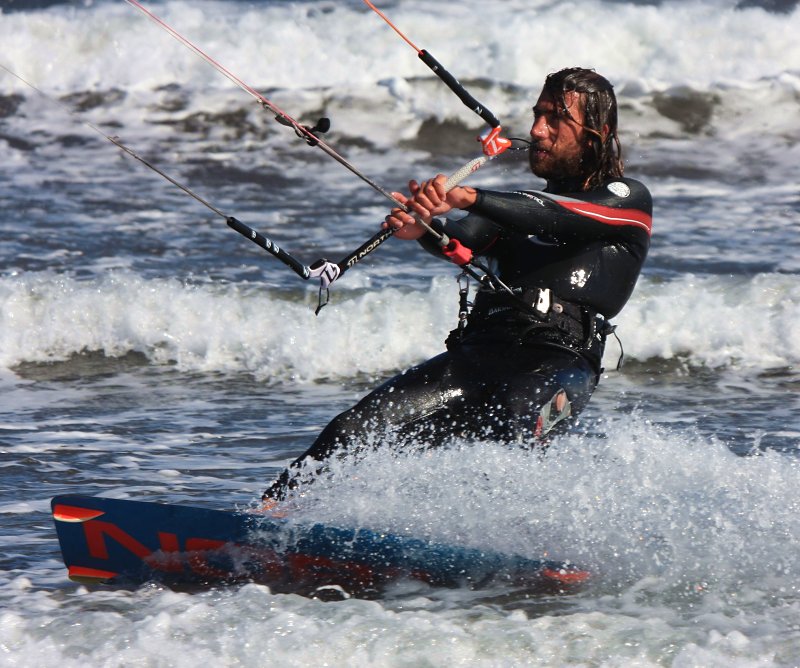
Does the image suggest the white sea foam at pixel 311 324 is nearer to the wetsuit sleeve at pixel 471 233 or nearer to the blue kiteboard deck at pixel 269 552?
the wetsuit sleeve at pixel 471 233

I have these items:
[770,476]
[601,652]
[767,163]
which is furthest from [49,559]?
[767,163]

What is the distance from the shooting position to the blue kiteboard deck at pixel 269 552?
15.3ft

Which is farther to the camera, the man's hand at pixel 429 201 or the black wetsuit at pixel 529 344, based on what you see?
the black wetsuit at pixel 529 344

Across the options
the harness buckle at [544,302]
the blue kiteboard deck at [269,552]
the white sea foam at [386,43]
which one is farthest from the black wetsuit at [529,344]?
the white sea foam at [386,43]

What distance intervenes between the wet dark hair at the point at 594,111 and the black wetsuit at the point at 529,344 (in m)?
0.11

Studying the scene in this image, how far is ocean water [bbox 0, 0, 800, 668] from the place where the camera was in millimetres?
4414

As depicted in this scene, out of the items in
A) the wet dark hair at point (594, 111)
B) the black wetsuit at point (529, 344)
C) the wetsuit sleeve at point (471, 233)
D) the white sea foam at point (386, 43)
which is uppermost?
the white sea foam at point (386, 43)

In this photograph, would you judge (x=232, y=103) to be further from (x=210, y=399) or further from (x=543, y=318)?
(x=543, y=318)

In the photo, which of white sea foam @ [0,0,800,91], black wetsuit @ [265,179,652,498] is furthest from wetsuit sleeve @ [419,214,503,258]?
white sea foam @ [0,0,800,91]

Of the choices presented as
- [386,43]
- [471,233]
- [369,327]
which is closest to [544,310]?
[471,233]

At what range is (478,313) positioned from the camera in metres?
5.21

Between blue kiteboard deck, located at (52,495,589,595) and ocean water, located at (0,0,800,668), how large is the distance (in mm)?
104

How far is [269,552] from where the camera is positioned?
4.68 meters

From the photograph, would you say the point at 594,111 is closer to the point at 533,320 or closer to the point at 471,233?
the point at 471,233
